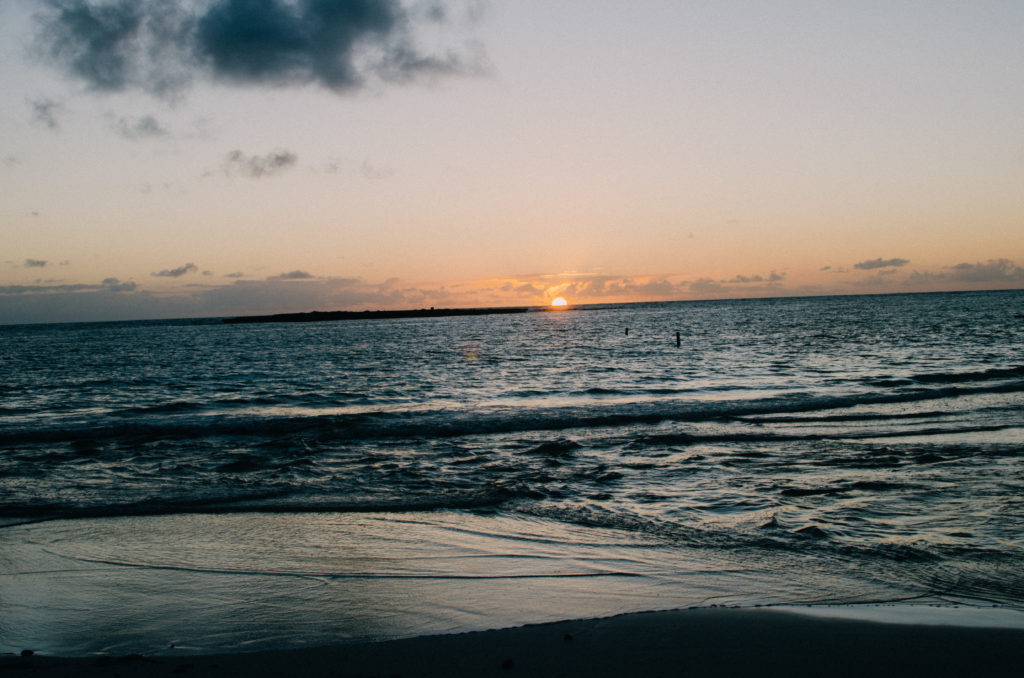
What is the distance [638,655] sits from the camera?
4.68 metres

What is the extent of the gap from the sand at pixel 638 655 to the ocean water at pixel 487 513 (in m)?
0.40

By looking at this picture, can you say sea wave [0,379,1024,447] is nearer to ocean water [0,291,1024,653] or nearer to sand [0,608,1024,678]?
ocean water [0,291,1024,653]

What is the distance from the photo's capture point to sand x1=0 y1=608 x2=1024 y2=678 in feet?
14.6

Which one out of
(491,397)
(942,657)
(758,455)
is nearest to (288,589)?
(942,657)

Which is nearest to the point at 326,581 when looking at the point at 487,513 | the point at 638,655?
the point at 487,513

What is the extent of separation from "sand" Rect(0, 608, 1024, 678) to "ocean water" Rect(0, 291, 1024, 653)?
40 centimetres

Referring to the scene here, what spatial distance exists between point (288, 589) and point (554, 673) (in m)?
3.09

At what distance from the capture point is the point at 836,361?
3456 centimetres

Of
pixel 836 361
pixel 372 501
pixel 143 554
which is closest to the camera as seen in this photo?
pixel 143 554

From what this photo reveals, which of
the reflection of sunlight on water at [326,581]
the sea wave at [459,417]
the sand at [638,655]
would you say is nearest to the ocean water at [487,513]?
the reflection of sunlight on water at [326,581]

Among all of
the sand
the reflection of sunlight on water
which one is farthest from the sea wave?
the sand

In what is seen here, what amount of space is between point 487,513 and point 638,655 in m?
4.69

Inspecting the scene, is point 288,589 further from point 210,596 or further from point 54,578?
point 54,578

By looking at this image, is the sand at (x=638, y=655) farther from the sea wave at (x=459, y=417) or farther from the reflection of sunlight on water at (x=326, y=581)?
the sea wave at (x=459, y=417)
